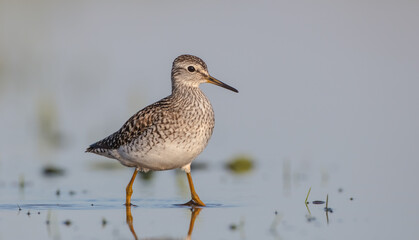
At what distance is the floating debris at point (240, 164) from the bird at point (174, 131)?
1.84 metres

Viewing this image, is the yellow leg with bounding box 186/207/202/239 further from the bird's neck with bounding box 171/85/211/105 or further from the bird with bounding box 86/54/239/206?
the bird's neck with bounding box 171/85/211/105

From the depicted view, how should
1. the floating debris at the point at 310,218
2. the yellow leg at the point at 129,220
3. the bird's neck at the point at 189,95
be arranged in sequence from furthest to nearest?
the bird's neck at the point at 189,95
the floating debris at the point at 310,218
the yellow leg at the point at 129,220

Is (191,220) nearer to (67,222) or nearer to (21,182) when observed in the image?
(67,222)

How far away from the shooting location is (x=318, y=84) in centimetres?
1938

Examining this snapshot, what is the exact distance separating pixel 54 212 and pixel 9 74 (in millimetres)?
9637

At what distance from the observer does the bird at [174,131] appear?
12258 mm

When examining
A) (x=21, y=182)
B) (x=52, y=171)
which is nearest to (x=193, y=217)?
(x=21, y=182)

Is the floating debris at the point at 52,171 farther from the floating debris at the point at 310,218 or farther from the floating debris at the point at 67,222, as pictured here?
the floating debris at the point at 310,218

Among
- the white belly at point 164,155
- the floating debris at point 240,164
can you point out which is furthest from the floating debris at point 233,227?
the floating debris at point 240,164

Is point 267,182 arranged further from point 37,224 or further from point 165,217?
point 37,224

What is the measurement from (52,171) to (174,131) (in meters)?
2.96

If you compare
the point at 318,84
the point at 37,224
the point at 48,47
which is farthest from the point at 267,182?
the point at 48,47

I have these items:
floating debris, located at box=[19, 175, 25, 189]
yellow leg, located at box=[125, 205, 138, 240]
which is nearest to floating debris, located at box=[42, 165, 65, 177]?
floating debris, located at box=[19, 175, 25, 189]

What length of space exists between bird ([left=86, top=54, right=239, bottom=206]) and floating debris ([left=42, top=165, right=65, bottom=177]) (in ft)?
4.87
